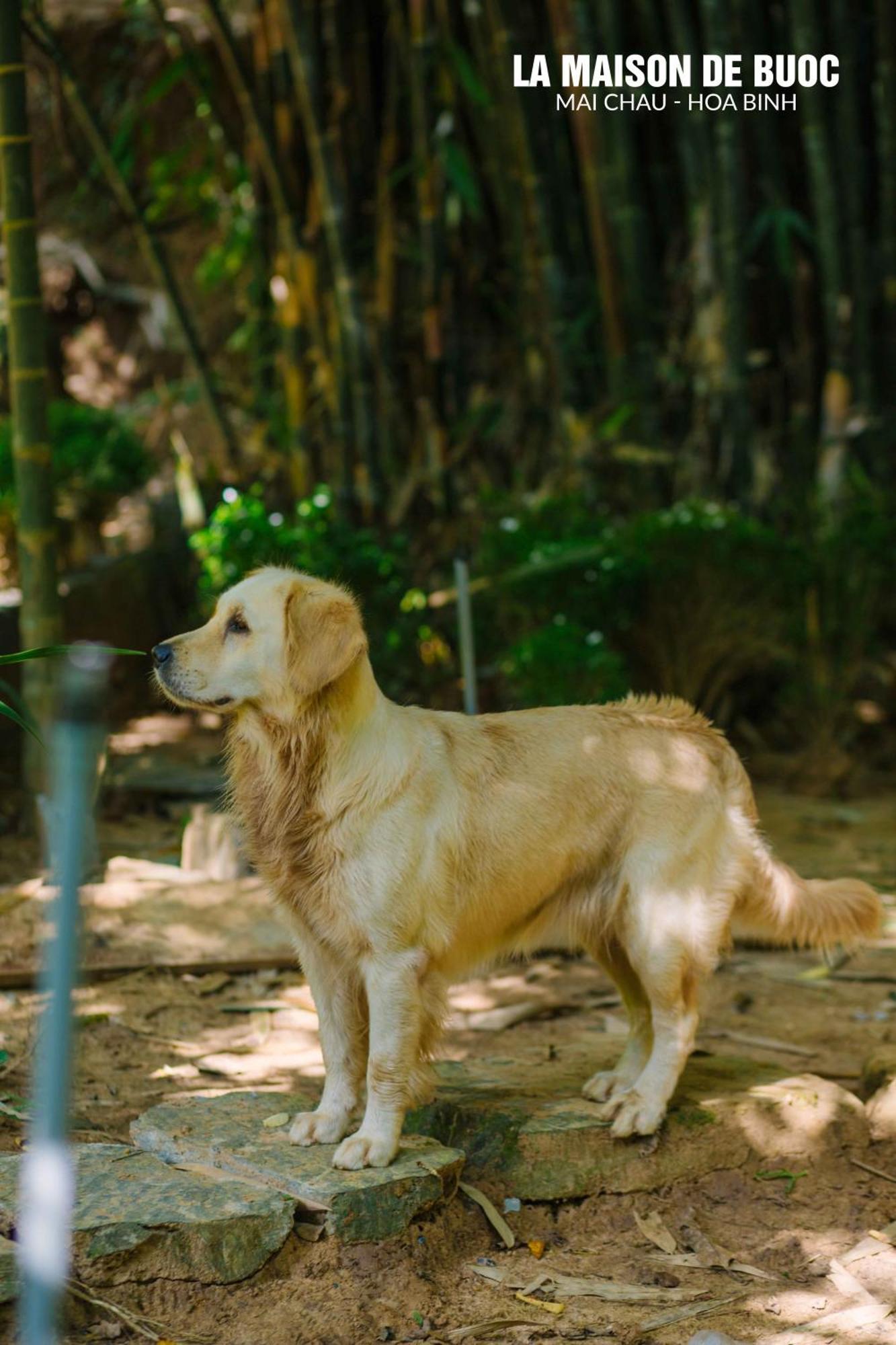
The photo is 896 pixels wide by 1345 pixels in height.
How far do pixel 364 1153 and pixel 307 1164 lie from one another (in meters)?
0.15

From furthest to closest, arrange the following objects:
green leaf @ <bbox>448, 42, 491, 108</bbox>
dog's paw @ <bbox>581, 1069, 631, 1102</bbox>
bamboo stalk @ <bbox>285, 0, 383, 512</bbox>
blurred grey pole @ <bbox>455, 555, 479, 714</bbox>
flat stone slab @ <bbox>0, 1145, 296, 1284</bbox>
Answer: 1. green leaf @ <bbox>448, 42, 491, 108</bbox>
2. bamboo stalk @ <bbox>285, 0, 383, 512</bbox>
3. blurred grey pole @ <bbox>455, 555, 479, 714</bbox>
4. dog's paw @ <bbox>581, 1069, 631, 1102</bbox>
5. flat stone slab @ <bbox>0, 1145, 296, 1284</bbox>

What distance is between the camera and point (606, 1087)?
4.21 meters

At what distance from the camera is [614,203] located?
9039 millimetres

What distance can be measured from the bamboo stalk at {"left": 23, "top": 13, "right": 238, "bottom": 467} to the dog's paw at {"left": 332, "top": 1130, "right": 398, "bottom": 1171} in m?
5.59

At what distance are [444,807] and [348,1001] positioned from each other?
0.63 meters

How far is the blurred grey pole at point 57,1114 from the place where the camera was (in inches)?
83.4

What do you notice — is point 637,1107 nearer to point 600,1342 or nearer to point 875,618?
point 600,1342

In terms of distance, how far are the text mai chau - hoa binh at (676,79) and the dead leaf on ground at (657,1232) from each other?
6982 millimetres

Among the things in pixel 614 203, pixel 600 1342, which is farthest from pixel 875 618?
pixel 600 1342

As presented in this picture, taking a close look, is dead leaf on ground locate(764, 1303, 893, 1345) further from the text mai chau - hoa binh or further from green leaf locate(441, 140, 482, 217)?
the text mai chau - hoa binh

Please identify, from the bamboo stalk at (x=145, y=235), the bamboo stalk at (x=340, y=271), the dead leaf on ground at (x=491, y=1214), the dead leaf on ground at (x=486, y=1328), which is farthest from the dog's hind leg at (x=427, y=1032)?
the bamboo stalk at (x=340, y=271)

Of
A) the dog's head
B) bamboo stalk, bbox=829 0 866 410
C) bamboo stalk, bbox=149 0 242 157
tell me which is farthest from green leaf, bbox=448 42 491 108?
the dog's head

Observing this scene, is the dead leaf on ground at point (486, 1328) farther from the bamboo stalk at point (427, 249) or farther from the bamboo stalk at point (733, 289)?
the bamboo stalk at point (733, 289)

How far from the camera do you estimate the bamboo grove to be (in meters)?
8.64
